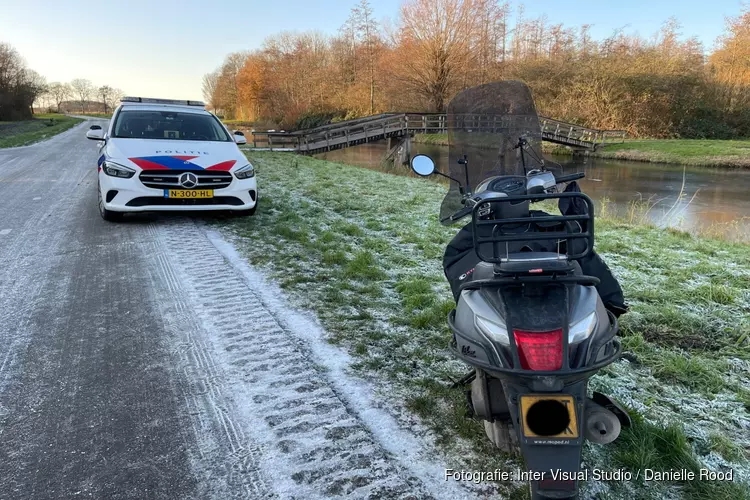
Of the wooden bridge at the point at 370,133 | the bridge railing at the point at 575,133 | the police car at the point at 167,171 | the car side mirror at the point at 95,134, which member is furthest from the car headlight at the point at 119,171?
the bridge railing at the point at 575,133

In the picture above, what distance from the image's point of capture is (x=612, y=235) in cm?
668

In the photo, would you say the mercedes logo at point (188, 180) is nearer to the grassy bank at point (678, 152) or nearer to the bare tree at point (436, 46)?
the grassy bank at point (678, 152)

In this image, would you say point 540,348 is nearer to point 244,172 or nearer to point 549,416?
point 549,416

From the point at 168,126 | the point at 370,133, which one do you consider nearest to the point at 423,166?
the point at 168,126

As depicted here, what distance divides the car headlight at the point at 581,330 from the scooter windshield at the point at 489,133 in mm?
1599

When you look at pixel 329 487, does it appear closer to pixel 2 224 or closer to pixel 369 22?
pixel 2 224

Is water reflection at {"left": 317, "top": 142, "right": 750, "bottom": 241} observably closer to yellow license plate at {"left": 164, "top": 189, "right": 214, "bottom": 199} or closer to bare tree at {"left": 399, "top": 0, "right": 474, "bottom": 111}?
yellow license plate at {"left": 164, "top": 189, "right": 214, "bottom": 199}

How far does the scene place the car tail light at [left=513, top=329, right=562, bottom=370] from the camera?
5.29 feet

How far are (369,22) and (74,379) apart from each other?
5109 cm

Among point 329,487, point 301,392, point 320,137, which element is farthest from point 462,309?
point 320,137

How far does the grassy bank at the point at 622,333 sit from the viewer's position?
7.25 ft

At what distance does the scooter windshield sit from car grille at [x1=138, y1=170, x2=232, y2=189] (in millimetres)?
3795

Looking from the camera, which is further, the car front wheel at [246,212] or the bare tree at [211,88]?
the bare tree at [211,88]

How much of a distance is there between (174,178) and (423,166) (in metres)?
4.27
